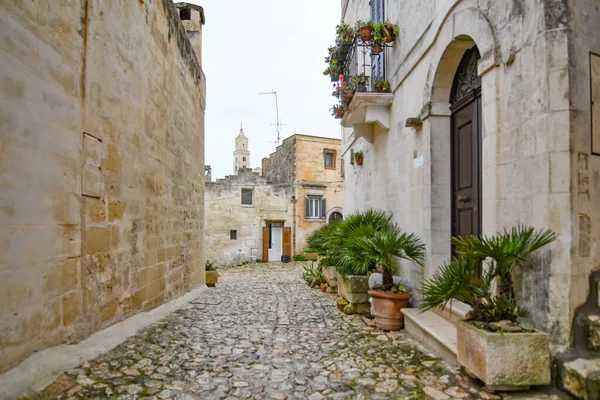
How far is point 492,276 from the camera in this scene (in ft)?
9.94

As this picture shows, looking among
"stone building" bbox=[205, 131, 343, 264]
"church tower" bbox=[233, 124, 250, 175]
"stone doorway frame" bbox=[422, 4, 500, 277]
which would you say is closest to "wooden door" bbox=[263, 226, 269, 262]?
"stone building" bbox=[205, 131, 343, 264]

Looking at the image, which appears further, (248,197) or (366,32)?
(248,197)

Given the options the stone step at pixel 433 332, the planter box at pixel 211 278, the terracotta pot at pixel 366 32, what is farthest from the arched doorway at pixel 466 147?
the planter box at pixel 211 278

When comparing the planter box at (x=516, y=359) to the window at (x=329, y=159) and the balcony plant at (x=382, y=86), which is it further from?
the window at (x=329, y=159)

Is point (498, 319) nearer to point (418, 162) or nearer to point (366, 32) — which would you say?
point (418, 162)

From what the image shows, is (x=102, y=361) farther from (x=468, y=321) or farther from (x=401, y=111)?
(x=401, y=111)

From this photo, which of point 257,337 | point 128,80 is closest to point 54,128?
point 128,80

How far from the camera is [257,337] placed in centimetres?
451

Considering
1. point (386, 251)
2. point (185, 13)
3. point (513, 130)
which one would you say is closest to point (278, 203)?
point (185, 13)

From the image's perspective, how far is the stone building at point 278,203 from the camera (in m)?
22.3

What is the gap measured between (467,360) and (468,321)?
0.92 feet

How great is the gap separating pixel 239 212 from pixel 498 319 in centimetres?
2030

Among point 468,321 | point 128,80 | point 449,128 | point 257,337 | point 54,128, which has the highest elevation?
point 128,80

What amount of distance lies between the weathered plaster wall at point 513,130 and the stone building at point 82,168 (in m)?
3.68
